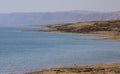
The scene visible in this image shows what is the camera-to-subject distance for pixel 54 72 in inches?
1378

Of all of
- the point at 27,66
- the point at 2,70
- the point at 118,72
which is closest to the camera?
the point at 118,72

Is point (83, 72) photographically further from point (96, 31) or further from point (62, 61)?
point (96, 31)

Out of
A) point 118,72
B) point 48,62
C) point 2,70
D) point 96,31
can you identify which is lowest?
point 118,72

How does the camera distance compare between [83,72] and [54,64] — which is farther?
[54,64]

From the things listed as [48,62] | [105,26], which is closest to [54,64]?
[48,62]

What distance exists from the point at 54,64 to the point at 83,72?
9849 mm

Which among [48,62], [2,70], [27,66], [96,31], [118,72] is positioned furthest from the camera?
[96,31]

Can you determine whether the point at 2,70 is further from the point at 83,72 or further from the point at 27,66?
the point at 83,72

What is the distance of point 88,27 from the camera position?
135750 mm

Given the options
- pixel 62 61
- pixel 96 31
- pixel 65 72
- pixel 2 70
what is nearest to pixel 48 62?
pixel 62 61

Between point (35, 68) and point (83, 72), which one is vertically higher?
point (35, 68)

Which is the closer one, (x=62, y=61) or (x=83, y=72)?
(x=83, y=72)

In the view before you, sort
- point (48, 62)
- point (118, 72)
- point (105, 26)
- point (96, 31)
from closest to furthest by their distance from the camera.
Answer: point (118, 72)
point (48, 62)
point (96, 31)
point (105, 26)

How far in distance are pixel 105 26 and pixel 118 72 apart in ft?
332
